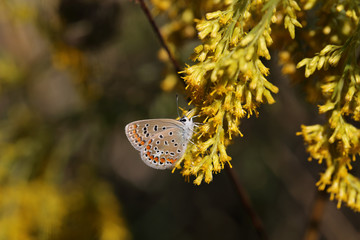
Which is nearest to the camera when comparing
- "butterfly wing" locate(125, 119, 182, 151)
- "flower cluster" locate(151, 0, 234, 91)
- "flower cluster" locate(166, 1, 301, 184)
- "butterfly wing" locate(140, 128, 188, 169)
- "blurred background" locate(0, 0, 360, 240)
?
"flower cluster" locate(166, 1, 301, 184)

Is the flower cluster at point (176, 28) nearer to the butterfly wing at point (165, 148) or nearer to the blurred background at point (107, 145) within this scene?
the blurred background at point (107, 145)

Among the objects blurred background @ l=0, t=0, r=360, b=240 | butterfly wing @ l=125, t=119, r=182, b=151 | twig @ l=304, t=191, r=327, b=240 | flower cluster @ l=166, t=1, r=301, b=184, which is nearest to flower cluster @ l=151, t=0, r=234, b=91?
blurred background @ l=0, t=0, r=360, b=240

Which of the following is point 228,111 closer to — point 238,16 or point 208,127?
point 208,127

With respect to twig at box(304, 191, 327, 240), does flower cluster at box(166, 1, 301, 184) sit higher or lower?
higher

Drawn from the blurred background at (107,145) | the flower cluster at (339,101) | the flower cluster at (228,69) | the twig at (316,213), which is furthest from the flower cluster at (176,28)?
the twig at (316,213)

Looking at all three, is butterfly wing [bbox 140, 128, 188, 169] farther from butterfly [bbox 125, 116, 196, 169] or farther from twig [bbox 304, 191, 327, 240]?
twig [bbox 304, 191, 327, 240]

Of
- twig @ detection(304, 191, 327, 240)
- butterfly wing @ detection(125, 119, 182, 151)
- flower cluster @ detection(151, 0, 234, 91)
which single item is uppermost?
flower cluster @ detection(151, 0, 234, 91)

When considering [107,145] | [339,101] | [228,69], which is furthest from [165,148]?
[107,145]
